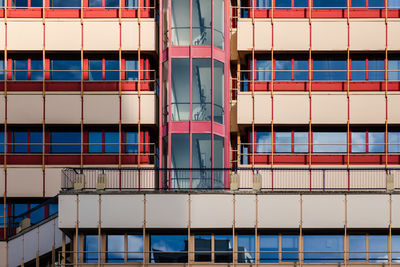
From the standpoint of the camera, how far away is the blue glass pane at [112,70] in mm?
58594

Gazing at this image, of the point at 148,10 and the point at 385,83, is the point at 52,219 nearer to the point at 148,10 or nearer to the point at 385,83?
the point at 148,10

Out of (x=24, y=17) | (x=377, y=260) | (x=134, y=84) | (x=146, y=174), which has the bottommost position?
(x=377, y=260)

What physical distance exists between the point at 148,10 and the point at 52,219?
14656mm

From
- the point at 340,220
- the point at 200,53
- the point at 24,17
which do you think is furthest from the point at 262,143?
the point at 24,17

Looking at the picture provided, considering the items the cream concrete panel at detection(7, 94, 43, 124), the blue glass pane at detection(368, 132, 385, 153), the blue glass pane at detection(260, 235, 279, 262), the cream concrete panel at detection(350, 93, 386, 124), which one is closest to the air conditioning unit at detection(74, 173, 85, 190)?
the blue glass pane at detection(260, 235, 279, 262)

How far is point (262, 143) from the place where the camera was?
5784 centimetres

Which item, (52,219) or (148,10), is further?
(148,10)

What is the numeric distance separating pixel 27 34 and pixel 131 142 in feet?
28.5

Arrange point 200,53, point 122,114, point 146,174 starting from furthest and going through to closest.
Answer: point 122,114 < point 200,53 < point 146,174

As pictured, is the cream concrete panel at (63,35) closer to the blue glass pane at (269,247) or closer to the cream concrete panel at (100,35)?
the cream concrete panel at (100,35)

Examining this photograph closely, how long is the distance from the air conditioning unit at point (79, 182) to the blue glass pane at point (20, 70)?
13.3 meters

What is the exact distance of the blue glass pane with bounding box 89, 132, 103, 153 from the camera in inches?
2293

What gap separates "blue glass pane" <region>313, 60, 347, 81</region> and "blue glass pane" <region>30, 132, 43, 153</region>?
53.3 ft

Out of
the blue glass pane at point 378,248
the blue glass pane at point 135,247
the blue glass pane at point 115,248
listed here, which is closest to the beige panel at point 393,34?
the blue glass pane at point 378,248
